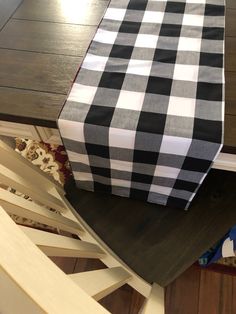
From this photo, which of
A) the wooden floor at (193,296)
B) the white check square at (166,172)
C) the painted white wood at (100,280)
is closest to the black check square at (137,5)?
the white check square at (166,172)

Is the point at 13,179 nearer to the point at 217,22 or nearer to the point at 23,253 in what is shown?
the point at 23,253

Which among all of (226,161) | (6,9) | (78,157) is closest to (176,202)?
(226,161)

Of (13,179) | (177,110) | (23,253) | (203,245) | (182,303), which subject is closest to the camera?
(23,253)

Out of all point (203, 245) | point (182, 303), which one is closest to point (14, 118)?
point (203, 245)

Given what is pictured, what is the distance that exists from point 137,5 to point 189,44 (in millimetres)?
208

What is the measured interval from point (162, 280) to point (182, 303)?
48 centimetres

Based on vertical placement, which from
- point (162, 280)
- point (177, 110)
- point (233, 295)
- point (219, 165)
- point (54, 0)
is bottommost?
point (233, 295)

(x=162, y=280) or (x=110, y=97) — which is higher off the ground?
(x=110, y=97)

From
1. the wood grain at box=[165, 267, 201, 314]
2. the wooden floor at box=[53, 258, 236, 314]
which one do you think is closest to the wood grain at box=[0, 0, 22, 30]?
the wooden floor at box=[53, 258, 236, 314]

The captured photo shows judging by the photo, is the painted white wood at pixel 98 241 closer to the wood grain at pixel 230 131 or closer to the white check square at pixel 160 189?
the white check square at pixel 160 189

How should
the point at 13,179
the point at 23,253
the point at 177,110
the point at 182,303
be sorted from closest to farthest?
the point at 23,253 → the point at 177,110 → the point at 13,179 → the point at 182,303

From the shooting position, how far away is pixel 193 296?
1.15 metres

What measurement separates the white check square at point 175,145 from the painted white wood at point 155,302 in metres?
0.33

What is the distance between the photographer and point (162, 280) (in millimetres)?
756
